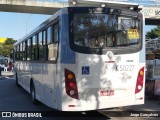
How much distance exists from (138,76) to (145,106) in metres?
3.26

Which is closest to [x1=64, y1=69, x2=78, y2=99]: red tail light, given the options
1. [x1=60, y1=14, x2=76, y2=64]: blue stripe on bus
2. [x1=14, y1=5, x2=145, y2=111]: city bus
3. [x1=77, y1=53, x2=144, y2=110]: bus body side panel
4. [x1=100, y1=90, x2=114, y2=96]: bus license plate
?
[x1=14, y1=5, x2=145, y2=111]: city bus

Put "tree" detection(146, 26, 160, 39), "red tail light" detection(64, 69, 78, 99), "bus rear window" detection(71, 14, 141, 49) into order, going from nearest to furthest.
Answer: "red tail light" detection(64, 69, 78, 99) < "bus rear window" detection(71, 14, 141, 49) < "tree" detection(146, 26, 160, 39)

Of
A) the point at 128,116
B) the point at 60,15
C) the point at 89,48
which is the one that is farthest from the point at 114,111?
the point at 60,15

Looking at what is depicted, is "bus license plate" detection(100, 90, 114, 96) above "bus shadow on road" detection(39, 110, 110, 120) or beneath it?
above

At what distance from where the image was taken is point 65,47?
9.45 m

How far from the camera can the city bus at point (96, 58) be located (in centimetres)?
938

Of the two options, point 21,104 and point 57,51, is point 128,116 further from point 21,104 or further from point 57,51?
point 21,104

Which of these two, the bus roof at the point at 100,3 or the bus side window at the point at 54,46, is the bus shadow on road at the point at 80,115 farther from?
the bus roof at the point at 100,3

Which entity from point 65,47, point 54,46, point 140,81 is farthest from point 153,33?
point 65,47

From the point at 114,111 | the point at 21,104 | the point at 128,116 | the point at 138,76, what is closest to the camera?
the point at 138,76

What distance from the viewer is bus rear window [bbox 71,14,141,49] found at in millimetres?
9594

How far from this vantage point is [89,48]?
9.57 m

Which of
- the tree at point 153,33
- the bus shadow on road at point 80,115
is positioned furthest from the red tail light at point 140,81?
the tree at point 153,33

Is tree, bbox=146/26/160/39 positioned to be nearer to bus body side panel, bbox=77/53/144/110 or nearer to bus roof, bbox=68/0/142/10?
bus roof, bbox=68/0/142/10
